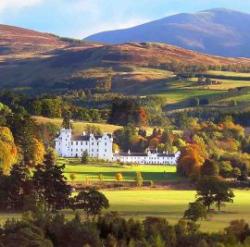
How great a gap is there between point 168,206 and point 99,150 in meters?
64.1

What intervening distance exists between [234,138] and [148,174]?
37.8 meters

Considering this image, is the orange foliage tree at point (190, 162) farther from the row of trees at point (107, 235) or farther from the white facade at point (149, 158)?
the row of trees at point (107, 235)

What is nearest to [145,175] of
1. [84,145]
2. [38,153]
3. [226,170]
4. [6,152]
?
[226,170]

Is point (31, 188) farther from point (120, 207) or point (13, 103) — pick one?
point (13, 103)

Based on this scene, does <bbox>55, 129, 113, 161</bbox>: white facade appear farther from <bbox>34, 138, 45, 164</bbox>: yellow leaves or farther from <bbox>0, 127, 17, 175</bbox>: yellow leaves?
<bbox>0, 127, 17, 175</bbox>: yellow leaves

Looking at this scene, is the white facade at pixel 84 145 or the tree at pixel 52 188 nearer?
the tree at pixel 52 188

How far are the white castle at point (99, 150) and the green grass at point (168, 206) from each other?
4238cm

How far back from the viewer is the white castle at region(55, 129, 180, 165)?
125m

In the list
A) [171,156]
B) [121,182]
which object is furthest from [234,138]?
[121,182]

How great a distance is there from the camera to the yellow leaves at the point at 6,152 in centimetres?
7981

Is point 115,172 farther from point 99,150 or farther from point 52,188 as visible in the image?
point 52,188

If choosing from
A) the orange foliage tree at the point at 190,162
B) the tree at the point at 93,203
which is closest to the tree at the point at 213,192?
the tree at the point at 93,203

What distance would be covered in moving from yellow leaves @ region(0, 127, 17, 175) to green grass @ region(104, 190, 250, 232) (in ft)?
35.0

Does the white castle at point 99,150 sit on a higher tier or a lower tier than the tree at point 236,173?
higher
